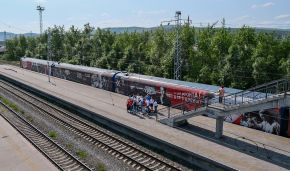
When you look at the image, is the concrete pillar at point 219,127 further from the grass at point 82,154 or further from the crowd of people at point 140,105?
the grass at point 82,154

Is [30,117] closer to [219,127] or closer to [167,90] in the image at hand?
[167,90]

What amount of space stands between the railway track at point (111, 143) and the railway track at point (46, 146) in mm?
2259

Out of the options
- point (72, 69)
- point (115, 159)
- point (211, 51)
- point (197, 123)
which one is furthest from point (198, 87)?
point (72, 69)

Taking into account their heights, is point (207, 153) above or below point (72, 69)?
below

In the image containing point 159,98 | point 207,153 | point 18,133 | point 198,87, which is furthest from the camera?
point 159,98

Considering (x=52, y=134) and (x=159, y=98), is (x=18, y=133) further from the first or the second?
(x=159, y=98)

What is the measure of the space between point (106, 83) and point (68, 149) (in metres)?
16.9

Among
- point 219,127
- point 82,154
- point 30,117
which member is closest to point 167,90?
point 219,127

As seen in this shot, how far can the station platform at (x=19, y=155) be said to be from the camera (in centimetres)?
1289

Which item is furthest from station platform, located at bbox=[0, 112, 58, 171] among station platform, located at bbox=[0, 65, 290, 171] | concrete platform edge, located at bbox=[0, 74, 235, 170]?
station platform, located at bbox=[0, 65, 290, 171]

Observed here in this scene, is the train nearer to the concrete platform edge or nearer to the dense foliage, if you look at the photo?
the concrete platform edge

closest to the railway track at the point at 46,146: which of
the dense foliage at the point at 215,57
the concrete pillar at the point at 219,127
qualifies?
the concrete pillar at the point at 219,127

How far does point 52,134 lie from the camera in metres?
18.1

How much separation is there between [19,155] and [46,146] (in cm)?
230
